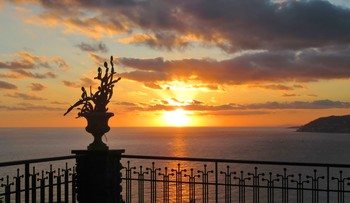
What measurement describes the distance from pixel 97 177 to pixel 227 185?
102 inches

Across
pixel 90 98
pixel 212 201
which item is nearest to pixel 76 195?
pixel 90 98

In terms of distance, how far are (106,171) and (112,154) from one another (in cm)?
36

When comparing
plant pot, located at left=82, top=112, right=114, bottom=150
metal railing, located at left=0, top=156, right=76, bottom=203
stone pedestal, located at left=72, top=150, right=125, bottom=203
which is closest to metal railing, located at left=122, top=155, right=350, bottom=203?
stone pedestal, located at left=72, top=150, right=125, bottom=203

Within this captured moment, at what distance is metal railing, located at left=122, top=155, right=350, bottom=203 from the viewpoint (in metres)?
8.27

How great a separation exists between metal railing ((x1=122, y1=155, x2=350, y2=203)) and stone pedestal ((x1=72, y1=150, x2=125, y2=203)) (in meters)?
0.41

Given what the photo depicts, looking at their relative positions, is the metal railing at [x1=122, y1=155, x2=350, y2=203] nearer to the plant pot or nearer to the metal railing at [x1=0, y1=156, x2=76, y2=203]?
the plant pot

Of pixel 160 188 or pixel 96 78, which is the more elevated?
pixel 96 78

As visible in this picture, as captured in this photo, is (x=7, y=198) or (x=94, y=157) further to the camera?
(x=94, y=157)

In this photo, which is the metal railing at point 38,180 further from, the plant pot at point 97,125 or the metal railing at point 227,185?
the metal railing at point 227,185

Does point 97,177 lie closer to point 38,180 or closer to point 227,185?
point 38,180

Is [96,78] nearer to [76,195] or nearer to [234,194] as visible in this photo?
[76,195]

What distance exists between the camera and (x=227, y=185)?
8.53 metres

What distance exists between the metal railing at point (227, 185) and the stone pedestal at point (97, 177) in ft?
1.34

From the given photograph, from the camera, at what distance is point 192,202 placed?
12000 mm
